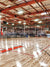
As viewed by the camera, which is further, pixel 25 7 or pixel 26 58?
pixel 25 7

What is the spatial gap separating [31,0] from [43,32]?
75.5ft

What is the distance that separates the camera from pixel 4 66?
11.4 ft

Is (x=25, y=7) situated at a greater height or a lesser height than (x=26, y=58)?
greater

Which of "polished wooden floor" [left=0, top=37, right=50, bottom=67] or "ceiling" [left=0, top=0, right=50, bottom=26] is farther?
"ceiling" [left=0, top=0, right=50, bottom=26]

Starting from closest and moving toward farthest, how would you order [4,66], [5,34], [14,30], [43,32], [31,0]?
[4,66]
[31,0]
[5,34]
[14,30]
[43,32]

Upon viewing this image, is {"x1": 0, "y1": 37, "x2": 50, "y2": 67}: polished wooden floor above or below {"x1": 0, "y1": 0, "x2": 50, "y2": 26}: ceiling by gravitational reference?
below

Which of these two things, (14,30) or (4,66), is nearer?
(4,66)

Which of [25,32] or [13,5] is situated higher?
[13,5]

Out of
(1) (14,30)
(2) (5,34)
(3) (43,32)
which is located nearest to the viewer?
(2) (5,34)

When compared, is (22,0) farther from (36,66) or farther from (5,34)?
(5,34)

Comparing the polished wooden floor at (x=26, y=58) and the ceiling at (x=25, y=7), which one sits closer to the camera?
the polished wooden floor at (x=26, y=58)

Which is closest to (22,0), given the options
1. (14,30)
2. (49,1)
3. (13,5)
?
(13,5)

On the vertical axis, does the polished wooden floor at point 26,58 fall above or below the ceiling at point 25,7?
below

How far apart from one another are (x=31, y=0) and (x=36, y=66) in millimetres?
7313
